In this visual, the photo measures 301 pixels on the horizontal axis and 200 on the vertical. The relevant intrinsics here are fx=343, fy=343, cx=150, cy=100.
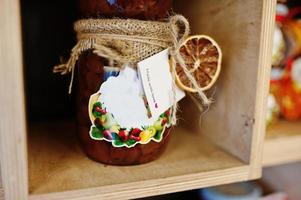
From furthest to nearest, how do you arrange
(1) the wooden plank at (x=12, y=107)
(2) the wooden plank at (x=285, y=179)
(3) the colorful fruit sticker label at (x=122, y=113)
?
(2) the wooden plank at (x=285, y=179) → (3) the colorful fruit sticker label at (x=122, y=113) → (1) the wooden plank at (x=12, y=107)

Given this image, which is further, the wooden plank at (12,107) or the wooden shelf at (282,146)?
the wooden shelf at (282,146)

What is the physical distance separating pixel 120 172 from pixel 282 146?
258mm

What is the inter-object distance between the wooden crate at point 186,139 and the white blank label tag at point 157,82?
3.5 inches

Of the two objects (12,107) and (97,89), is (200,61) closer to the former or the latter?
(97,89)

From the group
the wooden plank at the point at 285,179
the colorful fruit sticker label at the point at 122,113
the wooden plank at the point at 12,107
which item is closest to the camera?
the wooden plank at the point at 12,107

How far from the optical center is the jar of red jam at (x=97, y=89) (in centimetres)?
44

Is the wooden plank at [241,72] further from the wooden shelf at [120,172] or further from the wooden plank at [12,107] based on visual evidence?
the wooden plank at [12,107]

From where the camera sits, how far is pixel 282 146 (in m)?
0.53


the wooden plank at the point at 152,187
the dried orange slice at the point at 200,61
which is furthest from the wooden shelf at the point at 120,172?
the dried orange slice at the point at 200,61

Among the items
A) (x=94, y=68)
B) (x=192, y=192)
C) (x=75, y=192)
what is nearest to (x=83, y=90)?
(x=94, y=68)

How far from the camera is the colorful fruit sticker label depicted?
0.44 metres

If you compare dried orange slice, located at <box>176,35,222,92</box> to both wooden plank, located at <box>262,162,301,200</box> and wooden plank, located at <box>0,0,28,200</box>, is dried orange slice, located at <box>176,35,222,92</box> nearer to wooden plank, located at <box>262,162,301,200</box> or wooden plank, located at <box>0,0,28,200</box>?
wooden plank, located at <box>0,0,28,200</box>

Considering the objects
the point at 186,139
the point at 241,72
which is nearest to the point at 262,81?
the point at 241,72

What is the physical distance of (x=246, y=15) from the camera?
472 mm
